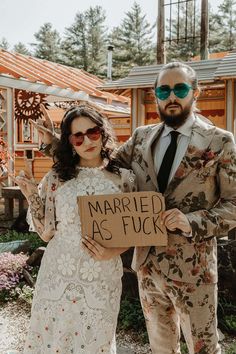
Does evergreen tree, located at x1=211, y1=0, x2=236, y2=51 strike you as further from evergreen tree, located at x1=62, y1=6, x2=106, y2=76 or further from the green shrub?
the green shrub

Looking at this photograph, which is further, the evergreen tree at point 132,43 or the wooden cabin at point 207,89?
the evergreen tree at point 132,43

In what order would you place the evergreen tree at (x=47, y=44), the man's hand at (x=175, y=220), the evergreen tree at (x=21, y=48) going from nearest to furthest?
the man's hand at (x=175, y=220)
the evergreen tree at (x=47, y=44)
the evergreen tree at (x=21, y=48)

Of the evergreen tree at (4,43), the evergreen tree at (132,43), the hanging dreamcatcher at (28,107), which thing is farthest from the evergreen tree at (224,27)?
the hanging dreamcatcher at (28,107)

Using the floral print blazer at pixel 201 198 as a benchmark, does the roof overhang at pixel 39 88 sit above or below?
above

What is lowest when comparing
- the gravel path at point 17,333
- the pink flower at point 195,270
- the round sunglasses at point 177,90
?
the gravel path at point 17,333

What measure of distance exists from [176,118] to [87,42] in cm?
4244

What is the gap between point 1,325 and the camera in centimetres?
445

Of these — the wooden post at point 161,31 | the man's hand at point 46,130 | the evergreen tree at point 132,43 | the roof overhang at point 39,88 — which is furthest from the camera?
the evergreen tree at point 132,43

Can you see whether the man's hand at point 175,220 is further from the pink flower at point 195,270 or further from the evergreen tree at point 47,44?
the evergreen tree at point 47,44

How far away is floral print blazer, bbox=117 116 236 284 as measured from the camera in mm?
2283

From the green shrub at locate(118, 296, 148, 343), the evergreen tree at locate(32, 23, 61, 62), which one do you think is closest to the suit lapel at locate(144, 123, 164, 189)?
the green shrub at locate(118, 296, 148, 343)

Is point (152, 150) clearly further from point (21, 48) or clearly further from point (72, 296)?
point (21, 48)

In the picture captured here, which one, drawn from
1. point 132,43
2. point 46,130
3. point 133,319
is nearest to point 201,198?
point 46,130

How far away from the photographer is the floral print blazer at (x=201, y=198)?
2.28m
